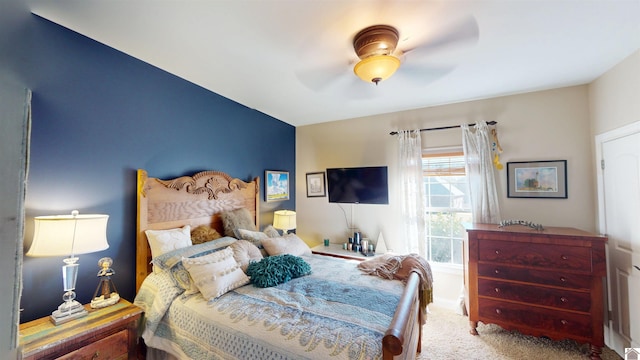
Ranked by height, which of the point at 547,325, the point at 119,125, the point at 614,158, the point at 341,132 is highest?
the point at 341,132

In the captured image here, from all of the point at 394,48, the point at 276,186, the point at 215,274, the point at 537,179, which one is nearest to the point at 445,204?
the point at 537,179

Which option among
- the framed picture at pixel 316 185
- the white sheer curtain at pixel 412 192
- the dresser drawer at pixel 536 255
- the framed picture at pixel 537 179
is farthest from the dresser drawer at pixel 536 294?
the framed picture at pixel 316 185

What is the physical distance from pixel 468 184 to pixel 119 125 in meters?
3.66

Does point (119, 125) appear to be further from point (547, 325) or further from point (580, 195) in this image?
point (580, 195)

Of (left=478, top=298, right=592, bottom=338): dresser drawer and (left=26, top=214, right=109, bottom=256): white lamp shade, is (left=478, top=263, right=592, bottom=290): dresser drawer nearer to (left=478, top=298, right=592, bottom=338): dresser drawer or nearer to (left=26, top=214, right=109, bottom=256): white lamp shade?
(left=478, top=298, right=592, bottom=338): dresser drawer

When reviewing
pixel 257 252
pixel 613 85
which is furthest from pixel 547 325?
pixel 257 252

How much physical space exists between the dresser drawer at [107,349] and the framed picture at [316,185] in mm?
2934

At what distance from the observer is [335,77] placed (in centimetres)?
251

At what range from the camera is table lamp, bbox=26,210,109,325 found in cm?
148

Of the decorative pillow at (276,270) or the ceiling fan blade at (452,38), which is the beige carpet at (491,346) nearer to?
the decorative pillow at (276,270)

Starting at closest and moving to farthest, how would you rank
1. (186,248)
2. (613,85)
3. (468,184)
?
(186,248) < (613,85) < (468,184)

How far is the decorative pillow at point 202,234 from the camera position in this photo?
2.45 meters

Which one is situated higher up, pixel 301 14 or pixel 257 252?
pixel 301 14

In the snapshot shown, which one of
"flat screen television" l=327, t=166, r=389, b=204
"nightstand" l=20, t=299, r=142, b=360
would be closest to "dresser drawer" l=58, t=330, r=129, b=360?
"nightstand" l=20, t=299, r=142, b=360
